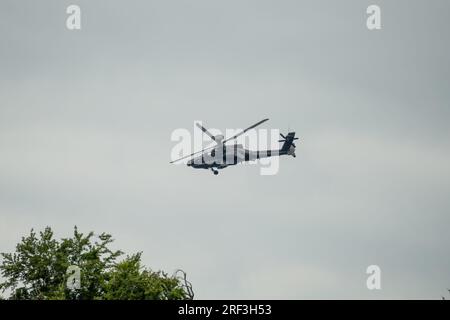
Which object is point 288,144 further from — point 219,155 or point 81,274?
point 81,274

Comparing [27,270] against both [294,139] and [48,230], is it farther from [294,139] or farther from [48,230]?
[294,139]

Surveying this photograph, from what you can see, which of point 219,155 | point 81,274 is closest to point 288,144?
point 219,155

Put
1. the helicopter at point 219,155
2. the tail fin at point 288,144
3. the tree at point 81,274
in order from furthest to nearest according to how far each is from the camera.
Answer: the tail fin at point 288,144 → the helicopter at point 219,155 → the tree at point 81,274

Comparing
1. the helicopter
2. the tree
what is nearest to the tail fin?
the helicopter

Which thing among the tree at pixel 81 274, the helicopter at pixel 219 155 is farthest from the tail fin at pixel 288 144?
the tree at pixel 81 274

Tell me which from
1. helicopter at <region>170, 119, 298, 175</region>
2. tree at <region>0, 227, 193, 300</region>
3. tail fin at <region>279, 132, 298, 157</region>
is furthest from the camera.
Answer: tail fin at <region>279, 132, 298, 157</region>

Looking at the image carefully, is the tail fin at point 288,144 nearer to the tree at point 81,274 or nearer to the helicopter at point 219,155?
the helicopter at point 219,155

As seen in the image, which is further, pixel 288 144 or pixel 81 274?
pixel 288 144

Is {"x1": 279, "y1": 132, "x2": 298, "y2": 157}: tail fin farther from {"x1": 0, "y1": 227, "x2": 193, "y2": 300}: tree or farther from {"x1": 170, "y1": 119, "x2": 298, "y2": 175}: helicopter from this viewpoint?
{"x1": 0, "y1": 227, "x2": 193, "y2": 300}: tree

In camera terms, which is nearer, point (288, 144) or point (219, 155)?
point (219, 155)

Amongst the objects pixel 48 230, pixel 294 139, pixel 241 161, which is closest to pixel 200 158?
pixel 241 161
